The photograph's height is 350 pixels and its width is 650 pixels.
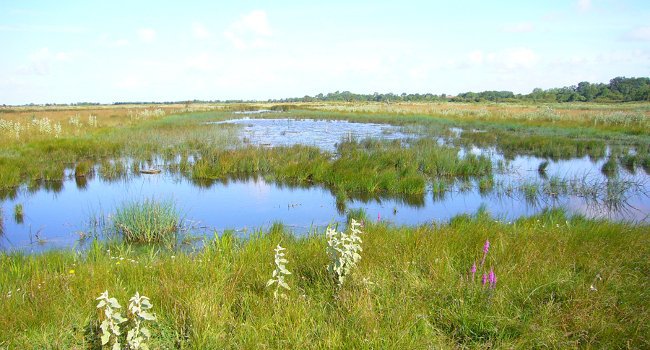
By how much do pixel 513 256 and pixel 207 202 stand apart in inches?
325

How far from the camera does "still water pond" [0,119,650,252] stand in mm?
8695

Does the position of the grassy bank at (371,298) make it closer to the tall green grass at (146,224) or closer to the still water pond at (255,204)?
the tall green grass at (146,224)

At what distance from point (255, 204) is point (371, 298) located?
7529 mm

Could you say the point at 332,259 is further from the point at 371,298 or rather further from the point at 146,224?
the point at 146,224

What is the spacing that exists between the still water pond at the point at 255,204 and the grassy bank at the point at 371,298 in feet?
9.41

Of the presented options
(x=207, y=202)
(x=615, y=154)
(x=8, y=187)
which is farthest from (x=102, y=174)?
(x=615, y=154)

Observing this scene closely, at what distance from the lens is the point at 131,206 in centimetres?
819

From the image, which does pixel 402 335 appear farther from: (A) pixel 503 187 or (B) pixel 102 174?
(B) pixel 102 174

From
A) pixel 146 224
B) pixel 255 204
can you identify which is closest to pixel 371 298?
pixel 146 224

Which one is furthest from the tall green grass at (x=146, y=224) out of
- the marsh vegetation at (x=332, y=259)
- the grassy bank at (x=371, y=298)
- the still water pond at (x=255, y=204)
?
the grassy bank at (x=371, y=298)

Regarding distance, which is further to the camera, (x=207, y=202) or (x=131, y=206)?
(x=207, y=202)

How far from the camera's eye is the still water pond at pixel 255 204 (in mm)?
8695

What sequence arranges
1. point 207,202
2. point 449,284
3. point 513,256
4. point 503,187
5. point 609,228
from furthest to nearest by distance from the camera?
point 503,187
point 207,202
point 609,228
point 513,256
point 449,284

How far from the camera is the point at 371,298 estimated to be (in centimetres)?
360
